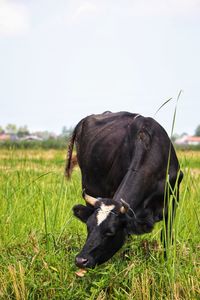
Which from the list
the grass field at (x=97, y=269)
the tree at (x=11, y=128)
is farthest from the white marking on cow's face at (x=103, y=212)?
the tree at (x=11, y=128)

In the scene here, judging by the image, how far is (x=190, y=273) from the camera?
5.31m

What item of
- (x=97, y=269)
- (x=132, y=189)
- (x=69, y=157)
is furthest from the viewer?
(x=69, y=157)

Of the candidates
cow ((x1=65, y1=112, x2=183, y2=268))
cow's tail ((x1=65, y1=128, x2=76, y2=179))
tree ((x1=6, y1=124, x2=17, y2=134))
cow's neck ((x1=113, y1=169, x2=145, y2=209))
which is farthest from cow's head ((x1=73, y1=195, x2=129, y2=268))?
tree ((x1=6, y1=124, x2=17, y2=134))

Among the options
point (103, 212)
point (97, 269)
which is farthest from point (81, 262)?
point (103, 212)

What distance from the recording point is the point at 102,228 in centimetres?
555

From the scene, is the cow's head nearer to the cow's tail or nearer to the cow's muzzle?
the cow's muzzle

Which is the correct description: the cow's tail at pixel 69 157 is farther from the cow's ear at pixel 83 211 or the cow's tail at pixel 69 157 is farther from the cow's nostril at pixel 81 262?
the cow's nostril at pixel 81 262

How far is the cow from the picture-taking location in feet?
18.3

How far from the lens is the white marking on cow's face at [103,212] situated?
5555 mm

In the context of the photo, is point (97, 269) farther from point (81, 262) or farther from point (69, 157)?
point (69, 157)

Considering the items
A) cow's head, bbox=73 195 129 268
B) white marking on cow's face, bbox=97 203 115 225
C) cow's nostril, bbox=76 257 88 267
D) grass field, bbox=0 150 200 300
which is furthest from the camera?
white marking on cow's face, bbox=97 203 115 225

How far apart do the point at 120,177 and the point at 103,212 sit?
139cm

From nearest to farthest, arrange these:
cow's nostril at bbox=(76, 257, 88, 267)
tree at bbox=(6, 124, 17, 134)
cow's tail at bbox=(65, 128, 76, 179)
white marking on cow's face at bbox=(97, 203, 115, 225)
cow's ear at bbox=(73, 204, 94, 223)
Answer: cow's nostril at bbox=(76, 257, 88, 267) → white marking on cow's face at bbox=(97, 203, 115, 225) → cow's ear at bbox=(73, 204, 94, 223) → cow's tail at bbox=(65, 128, 76, 179) → tree at bbox=(6, 124, 17, 134)

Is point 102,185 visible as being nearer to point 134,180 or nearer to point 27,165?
point 134,180
